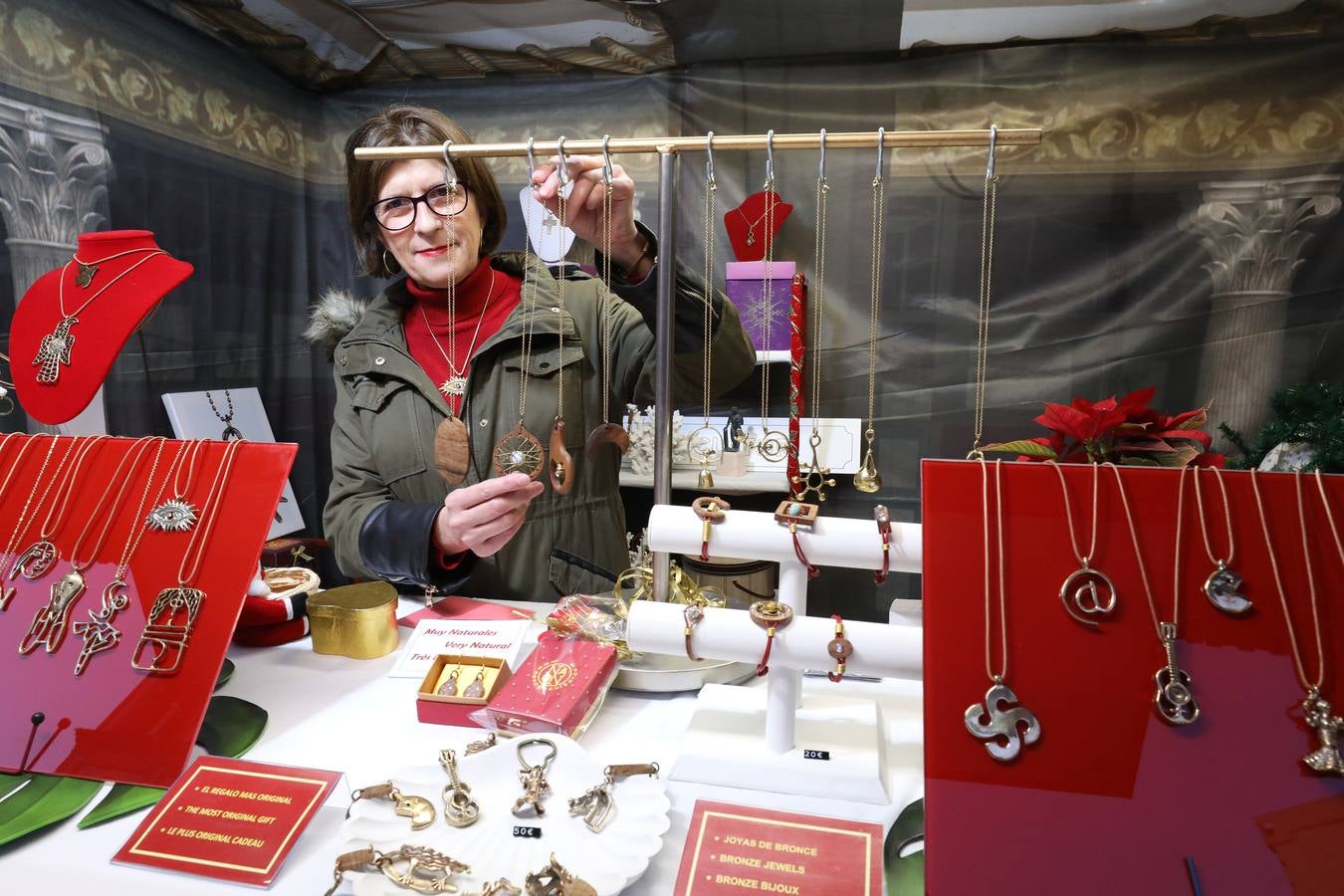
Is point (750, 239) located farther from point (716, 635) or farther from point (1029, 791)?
point (1029, 791)

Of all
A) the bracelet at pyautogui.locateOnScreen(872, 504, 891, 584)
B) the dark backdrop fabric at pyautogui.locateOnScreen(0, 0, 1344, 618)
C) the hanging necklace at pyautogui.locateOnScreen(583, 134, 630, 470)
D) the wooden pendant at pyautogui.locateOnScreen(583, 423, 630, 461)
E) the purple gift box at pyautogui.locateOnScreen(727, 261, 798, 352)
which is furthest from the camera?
the purple gift box at pyautogui.locateOnScreen(727, 261, 798, 352)

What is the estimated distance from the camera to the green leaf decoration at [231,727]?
1.08 m

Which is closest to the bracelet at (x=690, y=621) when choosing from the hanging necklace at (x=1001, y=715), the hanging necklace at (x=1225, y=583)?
the hanging necklace at (x=1001, y=715)

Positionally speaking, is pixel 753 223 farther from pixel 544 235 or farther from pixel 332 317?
pixel 332 317

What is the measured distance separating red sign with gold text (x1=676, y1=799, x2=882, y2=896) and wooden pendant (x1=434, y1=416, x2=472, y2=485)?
0.91 m

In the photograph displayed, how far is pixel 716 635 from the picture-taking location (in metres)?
1.01

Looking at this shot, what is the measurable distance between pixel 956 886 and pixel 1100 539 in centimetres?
41

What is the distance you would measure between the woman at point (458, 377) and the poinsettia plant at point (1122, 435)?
23.7 inches

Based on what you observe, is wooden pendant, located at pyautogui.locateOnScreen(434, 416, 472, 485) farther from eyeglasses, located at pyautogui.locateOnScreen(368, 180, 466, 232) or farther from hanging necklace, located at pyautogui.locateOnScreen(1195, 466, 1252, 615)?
hanging necklace, located at pyautogui.locateOnScreen(1195, 466, 1252, 615)

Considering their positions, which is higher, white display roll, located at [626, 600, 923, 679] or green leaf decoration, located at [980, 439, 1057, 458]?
green leaf decoration, located at [980, 439, 1057, 458]

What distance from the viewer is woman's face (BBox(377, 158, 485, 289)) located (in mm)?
1641

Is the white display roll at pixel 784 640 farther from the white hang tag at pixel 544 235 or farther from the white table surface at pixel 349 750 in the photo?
the white hang tag at pixel 544 235

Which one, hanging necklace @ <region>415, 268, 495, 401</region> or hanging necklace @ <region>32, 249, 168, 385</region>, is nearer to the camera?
hanging necklace @ <region>32, 249, 168, 385</region>

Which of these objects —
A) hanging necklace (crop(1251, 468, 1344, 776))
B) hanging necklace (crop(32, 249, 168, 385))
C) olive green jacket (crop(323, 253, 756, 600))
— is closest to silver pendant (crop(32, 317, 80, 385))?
hanging necklace (crop(32, 249, 168, 385))
